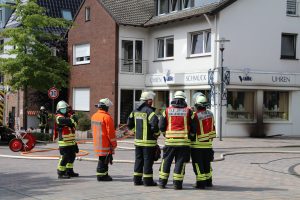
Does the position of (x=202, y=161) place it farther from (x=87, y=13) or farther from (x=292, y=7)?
(x=87, y=13)

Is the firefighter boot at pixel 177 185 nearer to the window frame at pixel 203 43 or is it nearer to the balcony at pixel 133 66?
the window frame at pixel 203 43

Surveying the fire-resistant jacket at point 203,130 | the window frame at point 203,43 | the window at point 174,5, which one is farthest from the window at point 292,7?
the fire-resistant jacket at point 203,130

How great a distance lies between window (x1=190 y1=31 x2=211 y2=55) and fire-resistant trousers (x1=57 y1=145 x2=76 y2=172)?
15.8 meters

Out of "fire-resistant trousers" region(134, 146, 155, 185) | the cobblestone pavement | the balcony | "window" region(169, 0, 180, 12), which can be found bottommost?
the cobblestone pavement

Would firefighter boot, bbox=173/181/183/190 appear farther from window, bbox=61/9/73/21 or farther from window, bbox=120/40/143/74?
window, bbox=61/9/73/21

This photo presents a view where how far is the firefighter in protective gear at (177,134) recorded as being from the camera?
9758 mm

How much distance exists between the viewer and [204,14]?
2530cm

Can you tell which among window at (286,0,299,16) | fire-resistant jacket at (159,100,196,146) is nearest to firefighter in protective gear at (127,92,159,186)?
fire-resistant jacket at (159,100,196,146)

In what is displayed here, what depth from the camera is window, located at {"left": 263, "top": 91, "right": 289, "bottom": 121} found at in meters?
26.6

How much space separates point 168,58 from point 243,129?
5966 millimetres

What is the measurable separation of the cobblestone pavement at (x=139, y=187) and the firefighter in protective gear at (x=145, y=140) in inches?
10.7

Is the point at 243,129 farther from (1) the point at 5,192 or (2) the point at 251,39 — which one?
(1) the point at 5,192

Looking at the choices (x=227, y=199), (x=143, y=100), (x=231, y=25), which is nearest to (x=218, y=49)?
(x=231, y=25)

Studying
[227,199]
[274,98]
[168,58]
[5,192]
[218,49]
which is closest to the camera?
[227,199]
